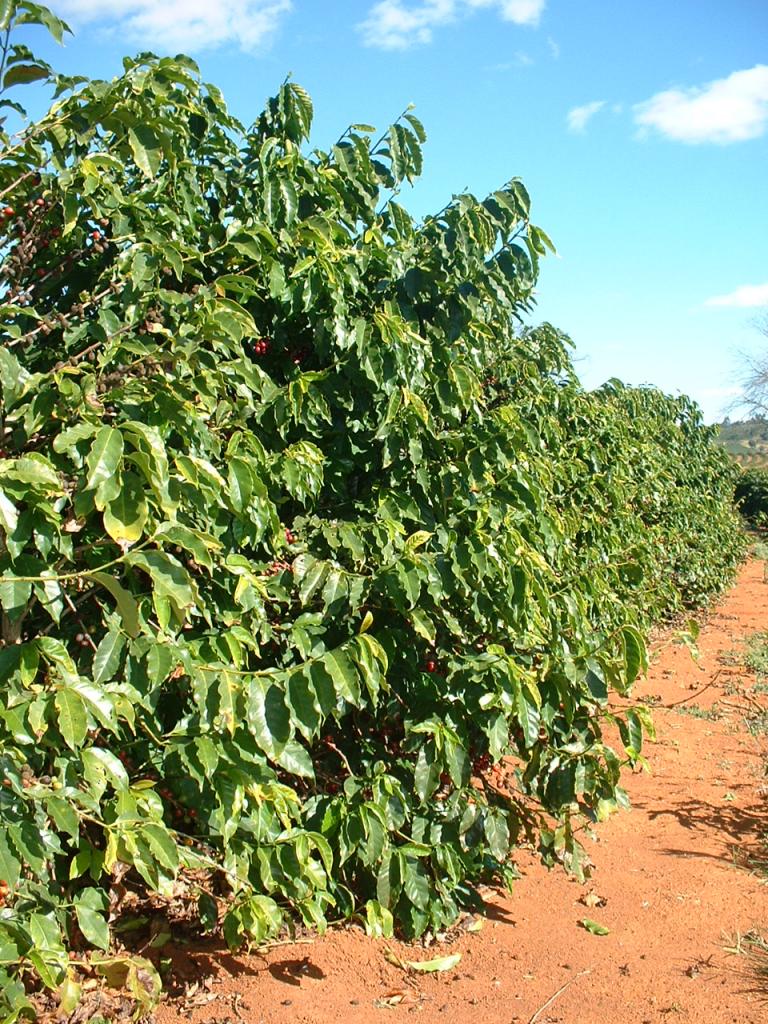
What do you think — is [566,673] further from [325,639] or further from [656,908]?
[656,908]

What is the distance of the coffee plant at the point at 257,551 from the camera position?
237 cm

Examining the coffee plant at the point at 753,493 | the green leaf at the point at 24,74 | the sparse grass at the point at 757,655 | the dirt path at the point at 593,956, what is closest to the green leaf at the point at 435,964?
the dirt path at the point at 593,956

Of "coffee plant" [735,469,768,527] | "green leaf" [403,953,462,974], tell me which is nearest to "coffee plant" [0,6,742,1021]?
"green leaf" [403,953,462,974]

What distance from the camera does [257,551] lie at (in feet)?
10.9

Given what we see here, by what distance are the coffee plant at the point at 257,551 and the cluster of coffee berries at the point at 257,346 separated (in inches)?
0.5

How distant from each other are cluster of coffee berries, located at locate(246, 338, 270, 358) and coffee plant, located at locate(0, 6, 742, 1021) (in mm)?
14

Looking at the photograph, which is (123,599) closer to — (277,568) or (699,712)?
(277,568)

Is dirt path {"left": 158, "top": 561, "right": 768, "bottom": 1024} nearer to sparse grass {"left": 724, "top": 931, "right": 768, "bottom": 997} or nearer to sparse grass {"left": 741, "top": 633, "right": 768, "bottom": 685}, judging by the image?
sparse grass {"left": 724, "top": 931, "right": 768, "bottom": 997}

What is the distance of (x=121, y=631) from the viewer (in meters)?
2.51

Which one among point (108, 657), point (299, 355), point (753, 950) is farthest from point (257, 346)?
point (753, 950)

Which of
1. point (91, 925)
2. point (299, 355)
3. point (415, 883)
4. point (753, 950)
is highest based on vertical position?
point (299, 355)

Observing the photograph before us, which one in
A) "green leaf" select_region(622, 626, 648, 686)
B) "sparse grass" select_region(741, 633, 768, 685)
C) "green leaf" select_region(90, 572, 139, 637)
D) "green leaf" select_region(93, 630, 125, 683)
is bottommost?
"sparse grass" select_region(741, 633, 768, 685)

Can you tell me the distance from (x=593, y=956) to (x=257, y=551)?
1934mm

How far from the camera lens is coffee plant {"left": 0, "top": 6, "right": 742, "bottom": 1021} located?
7.77ft
